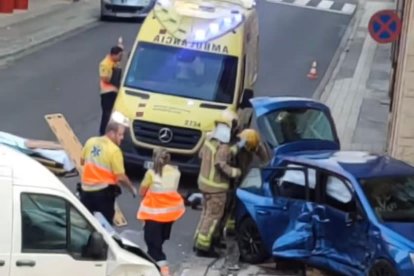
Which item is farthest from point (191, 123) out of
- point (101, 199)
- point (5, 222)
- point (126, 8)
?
point (126, 8)

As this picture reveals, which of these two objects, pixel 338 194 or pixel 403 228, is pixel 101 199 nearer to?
pixel 338 194

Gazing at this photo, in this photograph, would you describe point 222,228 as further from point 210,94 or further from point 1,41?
point 1,41

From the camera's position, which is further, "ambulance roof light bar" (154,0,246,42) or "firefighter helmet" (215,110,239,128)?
"ambulance roof light bar" (154,0,246,42)

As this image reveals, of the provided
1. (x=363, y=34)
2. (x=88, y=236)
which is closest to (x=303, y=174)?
(x=88, y=236)

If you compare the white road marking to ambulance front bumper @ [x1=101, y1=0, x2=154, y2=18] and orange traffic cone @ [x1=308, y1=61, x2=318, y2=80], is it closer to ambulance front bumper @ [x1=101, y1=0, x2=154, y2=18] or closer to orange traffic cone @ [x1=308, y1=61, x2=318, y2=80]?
ambulance front bumper @ [x1=101, y1=0, x2=154, y2=18]

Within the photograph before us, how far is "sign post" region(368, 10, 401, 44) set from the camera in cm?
2214

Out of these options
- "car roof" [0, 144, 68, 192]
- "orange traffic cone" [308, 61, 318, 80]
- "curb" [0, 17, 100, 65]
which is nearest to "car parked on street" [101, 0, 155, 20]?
"curb" [0, 17, 100, 65]

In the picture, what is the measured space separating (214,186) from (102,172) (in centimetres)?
179

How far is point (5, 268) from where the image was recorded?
29.8ft

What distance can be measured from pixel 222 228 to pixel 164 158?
217cm

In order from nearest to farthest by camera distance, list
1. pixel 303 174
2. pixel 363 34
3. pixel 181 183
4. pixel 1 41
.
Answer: pixel 303 174 → pixel 181 183 → pixel 1 41 → pixel 363 34

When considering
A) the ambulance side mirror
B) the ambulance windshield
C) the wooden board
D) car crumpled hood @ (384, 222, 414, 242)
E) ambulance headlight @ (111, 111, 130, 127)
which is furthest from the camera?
the ambulance side mirror

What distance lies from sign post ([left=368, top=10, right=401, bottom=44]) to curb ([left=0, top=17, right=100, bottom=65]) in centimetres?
1099

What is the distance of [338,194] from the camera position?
1270 cm
